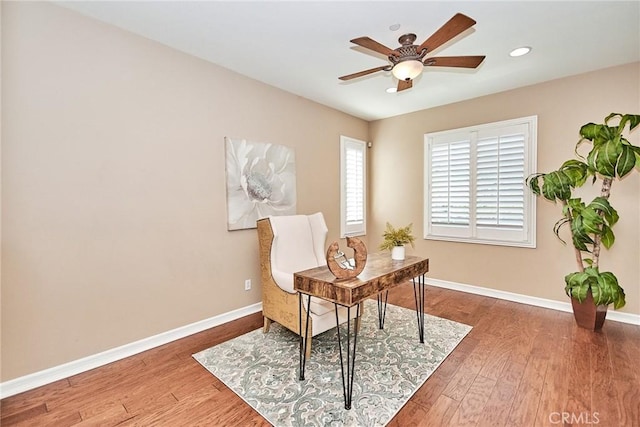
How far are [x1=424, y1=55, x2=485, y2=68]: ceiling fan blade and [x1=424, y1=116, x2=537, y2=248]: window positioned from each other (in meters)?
2.03

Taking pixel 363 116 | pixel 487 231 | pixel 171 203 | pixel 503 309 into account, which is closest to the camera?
pixel 171 203

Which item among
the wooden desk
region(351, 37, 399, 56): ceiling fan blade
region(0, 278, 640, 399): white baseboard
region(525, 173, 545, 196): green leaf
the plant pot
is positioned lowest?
region(0, 278, 640, 399): white baseboard

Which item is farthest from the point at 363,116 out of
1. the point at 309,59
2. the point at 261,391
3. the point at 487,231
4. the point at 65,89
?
the point at 261,391

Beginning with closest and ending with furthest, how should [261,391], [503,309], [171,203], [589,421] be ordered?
[589,421]
[261,391]
[171,203]
[503,309]

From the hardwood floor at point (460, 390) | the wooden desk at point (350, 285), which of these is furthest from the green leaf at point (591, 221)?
→ the wooden desk at point (350, 285)

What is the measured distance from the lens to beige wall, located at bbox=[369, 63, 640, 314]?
3205 millimetres

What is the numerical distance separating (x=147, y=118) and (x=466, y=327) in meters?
3.73

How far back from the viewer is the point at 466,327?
3.12 m

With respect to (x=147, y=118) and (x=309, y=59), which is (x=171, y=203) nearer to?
(x=147, y=118)

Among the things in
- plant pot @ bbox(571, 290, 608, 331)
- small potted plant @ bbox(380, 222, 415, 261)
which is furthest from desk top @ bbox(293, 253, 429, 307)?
plant pot @ bbox(571, 290, 608, 331)

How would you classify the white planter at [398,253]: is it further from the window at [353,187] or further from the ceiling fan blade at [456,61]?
the window at [353,187]

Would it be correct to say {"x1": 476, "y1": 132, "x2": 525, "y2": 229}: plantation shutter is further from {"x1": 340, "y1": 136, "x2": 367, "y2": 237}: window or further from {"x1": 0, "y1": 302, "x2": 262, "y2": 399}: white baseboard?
{"x1": 0, "y1": 302, "x2": 262, "y2": 399}: white baseboard

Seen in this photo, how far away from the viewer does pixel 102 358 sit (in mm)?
2438

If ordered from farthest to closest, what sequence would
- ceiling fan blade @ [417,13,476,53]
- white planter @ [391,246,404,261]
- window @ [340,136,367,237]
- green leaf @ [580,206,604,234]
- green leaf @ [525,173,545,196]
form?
1. window @ [340,136,367,237]
2. green leaf @ [525,173,545,196]
3. green leaf @ [580,206,604,234]
4. white planter @ [391,246,404,261]
5. ceiling fan blade @ [417,13,476,53]
